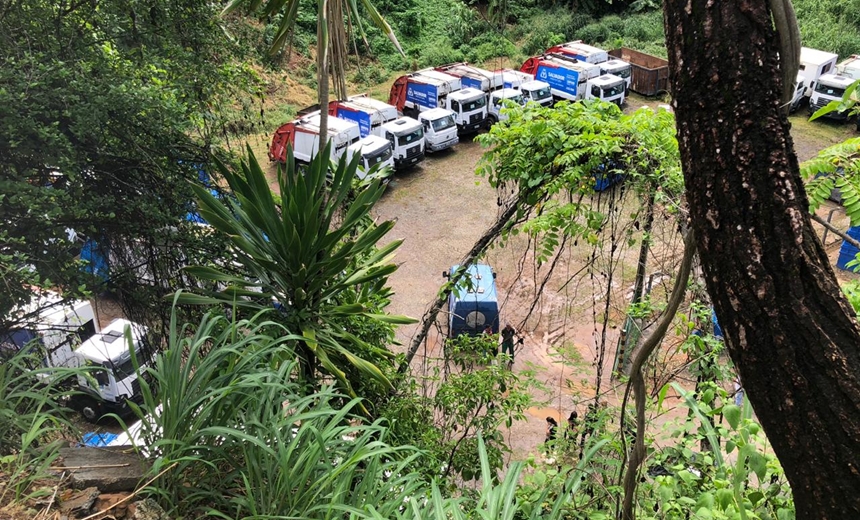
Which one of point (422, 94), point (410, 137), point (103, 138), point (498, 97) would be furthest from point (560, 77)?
point (103, 138)

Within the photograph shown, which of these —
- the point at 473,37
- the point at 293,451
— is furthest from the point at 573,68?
the point at 293,451

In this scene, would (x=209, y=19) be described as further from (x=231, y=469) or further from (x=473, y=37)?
(x=473, y=37)

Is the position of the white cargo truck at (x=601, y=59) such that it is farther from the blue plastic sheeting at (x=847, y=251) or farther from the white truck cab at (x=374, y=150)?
the blue plastic sheeting at (x=847, y=251)

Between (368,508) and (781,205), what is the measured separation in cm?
162

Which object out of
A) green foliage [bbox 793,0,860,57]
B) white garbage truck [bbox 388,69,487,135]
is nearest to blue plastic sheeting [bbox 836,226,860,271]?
white garbage truck [bbox 388,69,487,135]

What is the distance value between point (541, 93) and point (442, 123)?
2877 millimetres

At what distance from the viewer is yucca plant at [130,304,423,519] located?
8.20 ft

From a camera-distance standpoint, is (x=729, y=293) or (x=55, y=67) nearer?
(x=729, y=293)

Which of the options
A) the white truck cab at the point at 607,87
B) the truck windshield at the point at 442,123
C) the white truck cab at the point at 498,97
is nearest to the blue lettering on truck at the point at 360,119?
the truck windshield at the point at 442,123

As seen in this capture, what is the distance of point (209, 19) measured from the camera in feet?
19.6

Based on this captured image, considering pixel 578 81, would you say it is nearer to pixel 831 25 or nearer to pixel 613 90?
pixel 613 90

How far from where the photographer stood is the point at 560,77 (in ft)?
58.8

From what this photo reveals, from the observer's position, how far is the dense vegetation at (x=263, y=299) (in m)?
2.67

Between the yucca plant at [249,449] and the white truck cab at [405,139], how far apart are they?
41.5 feet
